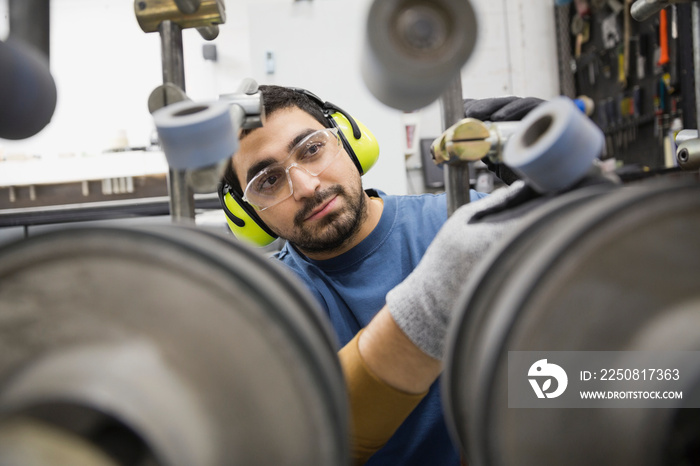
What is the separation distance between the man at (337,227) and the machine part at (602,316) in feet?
2.40

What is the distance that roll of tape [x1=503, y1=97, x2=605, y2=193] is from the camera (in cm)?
30

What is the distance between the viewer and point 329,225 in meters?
1.05

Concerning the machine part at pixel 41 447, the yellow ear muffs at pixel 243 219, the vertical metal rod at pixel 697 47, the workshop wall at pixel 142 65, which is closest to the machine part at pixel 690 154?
the vertical metal rod at pixel 697 47

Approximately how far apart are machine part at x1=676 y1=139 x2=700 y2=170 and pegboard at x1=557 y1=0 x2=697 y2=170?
1.61 meters

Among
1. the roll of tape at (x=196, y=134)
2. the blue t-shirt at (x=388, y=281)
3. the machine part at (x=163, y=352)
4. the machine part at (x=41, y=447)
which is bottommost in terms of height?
the blue t-shirt at (x=388, y=281)

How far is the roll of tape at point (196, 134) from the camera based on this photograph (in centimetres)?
32

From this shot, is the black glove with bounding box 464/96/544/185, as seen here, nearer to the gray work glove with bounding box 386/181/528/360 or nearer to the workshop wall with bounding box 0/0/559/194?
the gray work glove with bounding box 386/181/528/360

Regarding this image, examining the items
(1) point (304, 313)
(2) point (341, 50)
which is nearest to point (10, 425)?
(1) point (304, 313)

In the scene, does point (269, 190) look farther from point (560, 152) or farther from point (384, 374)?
point (560, 152)

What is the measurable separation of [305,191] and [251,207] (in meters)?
0.14

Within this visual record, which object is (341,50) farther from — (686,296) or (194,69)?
(686,296)

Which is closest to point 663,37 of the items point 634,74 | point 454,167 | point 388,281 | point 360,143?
point 634,74

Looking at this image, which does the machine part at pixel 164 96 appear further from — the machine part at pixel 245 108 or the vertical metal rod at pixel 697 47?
the vertical metal rod at pixel 697 47

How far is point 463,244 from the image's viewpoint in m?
0.40
